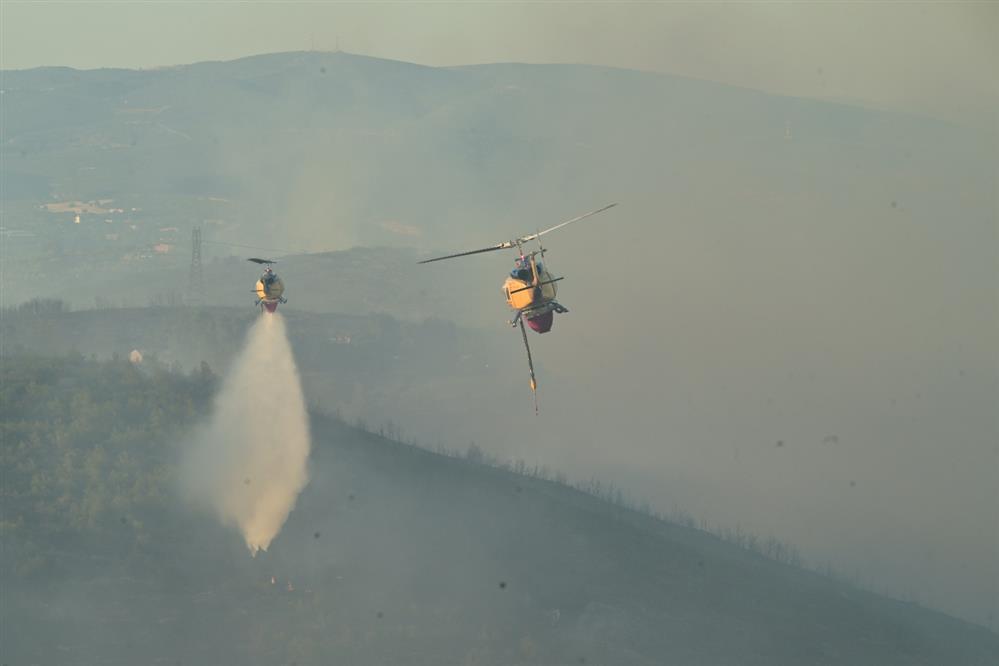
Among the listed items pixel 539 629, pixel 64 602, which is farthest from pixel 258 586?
pixel 539 629

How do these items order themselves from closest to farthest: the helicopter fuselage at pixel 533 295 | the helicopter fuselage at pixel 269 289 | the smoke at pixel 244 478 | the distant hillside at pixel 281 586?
Result: the helicopter fuselage at pixel 533 295 → the helicopter fuselage at pixel 269 289 → the distant hillside at pixel 281 586 → the smoke at pixel 244 478

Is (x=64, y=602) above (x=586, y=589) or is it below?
below

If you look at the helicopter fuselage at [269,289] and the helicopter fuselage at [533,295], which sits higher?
the helicopter fuselage at [269,289]

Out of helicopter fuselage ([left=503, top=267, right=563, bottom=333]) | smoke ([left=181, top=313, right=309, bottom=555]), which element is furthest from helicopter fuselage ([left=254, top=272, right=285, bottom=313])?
smoke ([left=181, top=313, right=309, bottom=555])

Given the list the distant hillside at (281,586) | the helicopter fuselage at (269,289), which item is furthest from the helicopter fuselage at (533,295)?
the distant hillside at (281,586)

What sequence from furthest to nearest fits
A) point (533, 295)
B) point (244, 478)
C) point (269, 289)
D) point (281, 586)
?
point (244, 478), point (281, 586), point (269, 289), point (533, 295)

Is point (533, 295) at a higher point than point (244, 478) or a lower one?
higher

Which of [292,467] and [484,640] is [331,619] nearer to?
[484,640]

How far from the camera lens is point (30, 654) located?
498 ft

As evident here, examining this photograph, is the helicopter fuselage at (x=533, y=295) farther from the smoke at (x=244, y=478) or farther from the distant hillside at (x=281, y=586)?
the smoke at (x=244, y=478)

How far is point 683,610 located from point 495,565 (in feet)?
90.0

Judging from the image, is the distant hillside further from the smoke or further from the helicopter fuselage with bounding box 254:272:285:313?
the helicopter fuselage with bounding box 254:272:285:313

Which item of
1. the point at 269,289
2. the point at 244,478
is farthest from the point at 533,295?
the point at 244,478

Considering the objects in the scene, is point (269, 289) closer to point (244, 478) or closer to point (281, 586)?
point (281, 586)
